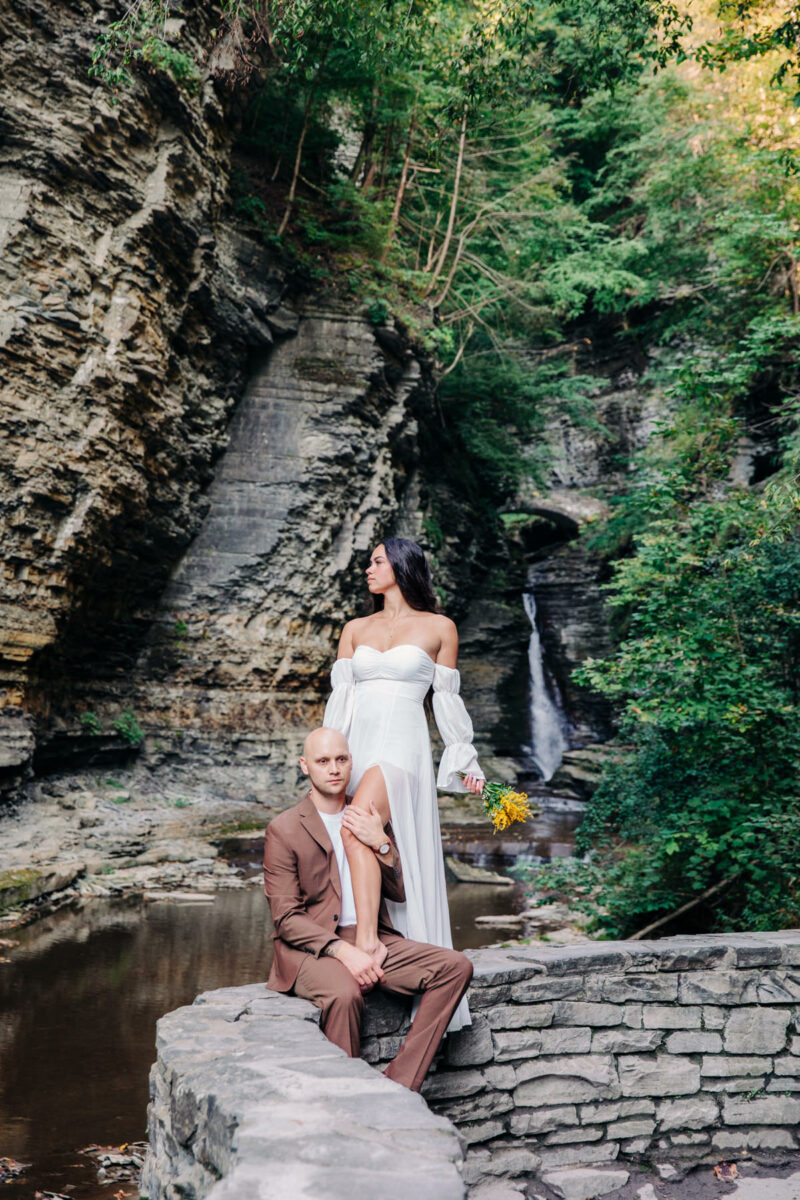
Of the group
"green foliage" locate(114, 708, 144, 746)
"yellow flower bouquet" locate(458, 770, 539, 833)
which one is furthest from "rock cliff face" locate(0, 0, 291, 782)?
"yellow flower bouquet" locate(458, 770, 539, 833)

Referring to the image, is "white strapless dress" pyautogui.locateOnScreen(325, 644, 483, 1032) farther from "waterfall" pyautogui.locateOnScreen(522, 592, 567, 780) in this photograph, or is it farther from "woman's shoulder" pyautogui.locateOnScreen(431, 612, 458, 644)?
"waterfall" pyautogui.locateOnScreen(522, 592, 567, 780)

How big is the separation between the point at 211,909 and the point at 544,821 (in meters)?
8.69

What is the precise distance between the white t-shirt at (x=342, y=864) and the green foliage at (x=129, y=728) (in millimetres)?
11104

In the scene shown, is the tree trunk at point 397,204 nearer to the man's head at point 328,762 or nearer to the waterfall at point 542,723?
the waterfall at point 542,723

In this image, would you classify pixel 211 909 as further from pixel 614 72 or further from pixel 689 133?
pixel 689 133

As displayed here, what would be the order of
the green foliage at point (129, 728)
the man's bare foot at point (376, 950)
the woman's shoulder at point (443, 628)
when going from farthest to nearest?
the green foliage at point (129, 728) < the woman's shoulder at point (443, 628) < the man's bare foot at point (376, 950)

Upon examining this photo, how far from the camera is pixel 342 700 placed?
11.5 ft

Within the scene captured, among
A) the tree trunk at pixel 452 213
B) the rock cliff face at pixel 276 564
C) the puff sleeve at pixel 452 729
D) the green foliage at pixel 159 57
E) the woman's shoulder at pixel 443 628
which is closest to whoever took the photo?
the puff sleeve at pixel 452 729

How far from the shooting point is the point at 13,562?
10.8 m

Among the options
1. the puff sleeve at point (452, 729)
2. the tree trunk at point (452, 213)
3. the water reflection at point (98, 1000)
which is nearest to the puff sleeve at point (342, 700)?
the puff sleeve at point (452, 729)

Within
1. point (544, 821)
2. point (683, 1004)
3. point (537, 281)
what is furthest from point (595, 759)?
point (683, 1004)

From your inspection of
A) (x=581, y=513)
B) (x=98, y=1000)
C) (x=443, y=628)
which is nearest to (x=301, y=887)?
(x=443, y=628)

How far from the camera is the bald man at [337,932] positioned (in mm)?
2807

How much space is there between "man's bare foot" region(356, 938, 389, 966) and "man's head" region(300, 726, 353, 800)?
0.54 meters
